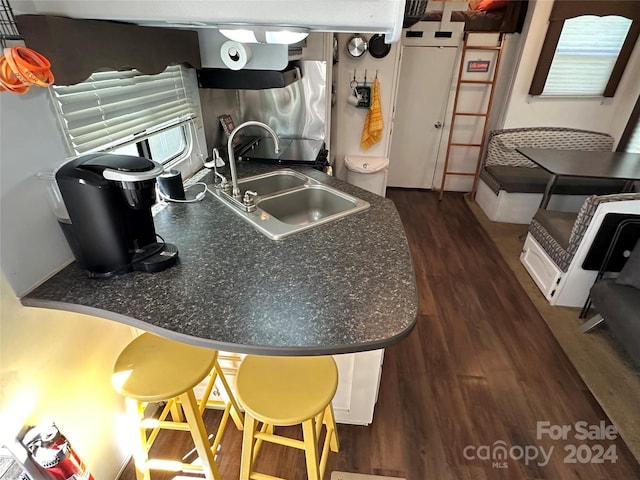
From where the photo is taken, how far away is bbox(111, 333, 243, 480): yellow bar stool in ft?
3.90

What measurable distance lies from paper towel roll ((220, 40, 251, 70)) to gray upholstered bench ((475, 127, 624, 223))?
3056 millimetres

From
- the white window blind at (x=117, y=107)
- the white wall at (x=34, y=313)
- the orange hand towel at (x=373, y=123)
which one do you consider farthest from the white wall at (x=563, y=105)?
the white wall at (x=34, y=313)

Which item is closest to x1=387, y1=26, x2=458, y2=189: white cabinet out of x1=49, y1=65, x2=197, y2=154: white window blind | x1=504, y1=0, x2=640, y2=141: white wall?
x1=504, y1=0, x2=640, y2=141: white wall

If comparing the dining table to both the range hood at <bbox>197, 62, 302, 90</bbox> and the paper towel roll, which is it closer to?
the range hood at <bbox>197, 62, 302, 90</bbox>

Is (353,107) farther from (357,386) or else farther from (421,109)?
(357,386)

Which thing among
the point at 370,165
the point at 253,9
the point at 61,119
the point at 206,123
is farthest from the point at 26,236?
the point at 370,165

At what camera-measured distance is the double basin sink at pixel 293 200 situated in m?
1.56

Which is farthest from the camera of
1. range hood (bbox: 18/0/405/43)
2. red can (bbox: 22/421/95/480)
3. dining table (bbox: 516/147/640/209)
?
dining table (bbox: 516/147/640/209)

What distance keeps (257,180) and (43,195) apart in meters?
1.05

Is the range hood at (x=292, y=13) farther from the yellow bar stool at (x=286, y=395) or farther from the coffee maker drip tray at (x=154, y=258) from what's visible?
the yellow bar stool at (x=286, y=395)

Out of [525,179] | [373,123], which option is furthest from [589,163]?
[373,123]

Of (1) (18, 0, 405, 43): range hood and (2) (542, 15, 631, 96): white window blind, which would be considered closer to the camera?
(1) (18, 0, 405, 43): range hood

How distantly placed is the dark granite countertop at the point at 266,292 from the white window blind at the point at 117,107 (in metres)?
0.41

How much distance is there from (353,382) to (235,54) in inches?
66.1
